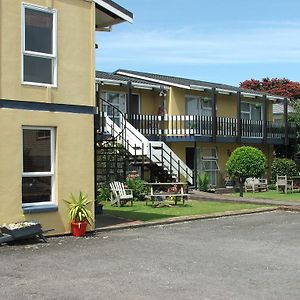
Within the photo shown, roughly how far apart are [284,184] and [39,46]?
17.6 m

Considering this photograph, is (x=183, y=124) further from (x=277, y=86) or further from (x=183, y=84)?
(x=277, y=86)

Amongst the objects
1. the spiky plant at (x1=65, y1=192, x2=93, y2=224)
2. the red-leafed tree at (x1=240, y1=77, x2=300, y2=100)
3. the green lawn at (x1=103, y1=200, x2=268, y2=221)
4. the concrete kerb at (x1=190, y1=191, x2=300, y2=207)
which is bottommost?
the green lawn at (x1=103, y1=200, x2=268, y2=221)

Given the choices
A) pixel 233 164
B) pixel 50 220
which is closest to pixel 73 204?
pixel 50 220

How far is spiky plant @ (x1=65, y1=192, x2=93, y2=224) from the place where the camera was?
13.0 meters

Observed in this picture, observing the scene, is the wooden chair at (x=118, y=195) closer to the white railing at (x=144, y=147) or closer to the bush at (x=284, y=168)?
the white railing at (x=144, y=147)

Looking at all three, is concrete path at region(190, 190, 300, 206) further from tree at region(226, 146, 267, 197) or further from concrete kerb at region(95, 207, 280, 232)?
tree at region(226, 146, 267, 197)

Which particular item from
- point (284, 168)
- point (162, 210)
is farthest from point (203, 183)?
point (162, 210)

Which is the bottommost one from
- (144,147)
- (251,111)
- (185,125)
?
(144,147)

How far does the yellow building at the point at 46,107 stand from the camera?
12.2m

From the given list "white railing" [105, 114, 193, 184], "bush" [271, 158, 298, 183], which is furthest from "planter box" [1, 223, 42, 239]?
"bush" [271, 158, 298, 183]

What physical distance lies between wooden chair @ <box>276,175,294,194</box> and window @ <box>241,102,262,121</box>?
6430 mm

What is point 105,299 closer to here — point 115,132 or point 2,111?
point 2,111

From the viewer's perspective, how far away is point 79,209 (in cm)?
1295

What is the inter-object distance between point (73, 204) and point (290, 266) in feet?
18.4
